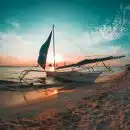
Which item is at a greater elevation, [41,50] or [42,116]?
[41,50]

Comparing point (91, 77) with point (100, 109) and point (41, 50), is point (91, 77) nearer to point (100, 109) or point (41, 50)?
point (41, 50)

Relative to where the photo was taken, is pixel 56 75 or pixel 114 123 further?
pixel 56 75

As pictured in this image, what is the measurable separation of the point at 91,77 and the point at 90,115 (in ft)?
66.9

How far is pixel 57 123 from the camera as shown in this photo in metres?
7.40

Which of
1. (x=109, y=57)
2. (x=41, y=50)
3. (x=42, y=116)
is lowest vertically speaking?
(x=42, y=116)

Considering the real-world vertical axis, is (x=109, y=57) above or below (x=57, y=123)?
above

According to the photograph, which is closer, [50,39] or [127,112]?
[127,112]

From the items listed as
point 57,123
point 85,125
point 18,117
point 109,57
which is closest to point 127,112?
point 85,125

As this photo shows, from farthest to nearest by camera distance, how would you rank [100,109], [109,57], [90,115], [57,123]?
[109,57], [100,109], [90,115], [57,123]

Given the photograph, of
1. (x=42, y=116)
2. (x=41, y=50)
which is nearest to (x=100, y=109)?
(x=42, y=116)

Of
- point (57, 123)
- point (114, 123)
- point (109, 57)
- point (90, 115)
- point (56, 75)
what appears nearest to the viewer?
point (114, 123)

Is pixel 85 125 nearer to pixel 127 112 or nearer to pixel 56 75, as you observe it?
pixel 127 112

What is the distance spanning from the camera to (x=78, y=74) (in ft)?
92.6

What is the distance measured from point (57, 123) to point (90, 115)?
58.9 inches
